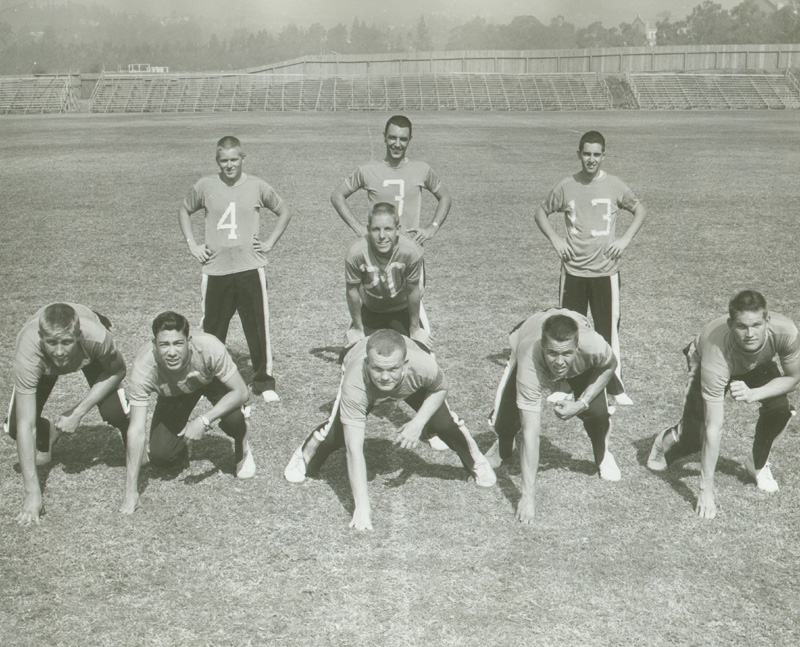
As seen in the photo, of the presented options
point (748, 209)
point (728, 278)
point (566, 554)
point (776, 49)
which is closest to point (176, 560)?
point (566, 554)

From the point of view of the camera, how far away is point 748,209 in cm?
1705

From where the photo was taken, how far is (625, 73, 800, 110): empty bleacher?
5688cm

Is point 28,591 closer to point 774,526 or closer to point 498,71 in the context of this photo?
point 774,526

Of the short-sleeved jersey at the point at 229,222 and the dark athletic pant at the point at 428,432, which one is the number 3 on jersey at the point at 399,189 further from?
the dark athletic pant at the point at 428,432

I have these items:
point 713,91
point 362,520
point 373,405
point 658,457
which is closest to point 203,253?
point 373,405

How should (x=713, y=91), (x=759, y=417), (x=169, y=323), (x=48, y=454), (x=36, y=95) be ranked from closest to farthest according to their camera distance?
(x=169, y=323), (x=759, y=417), (x=48, y=454), (x=713, y=91), (x=36, y=95)

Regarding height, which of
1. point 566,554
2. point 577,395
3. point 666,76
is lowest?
point 566,554

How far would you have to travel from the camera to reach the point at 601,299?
733cm

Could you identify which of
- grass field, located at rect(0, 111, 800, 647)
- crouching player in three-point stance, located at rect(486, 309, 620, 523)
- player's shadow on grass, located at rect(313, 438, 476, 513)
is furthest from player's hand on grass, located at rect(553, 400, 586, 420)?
player's shadow on grass, located at rect(313, 438, 476, 513)

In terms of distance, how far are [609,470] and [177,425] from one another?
297 cm

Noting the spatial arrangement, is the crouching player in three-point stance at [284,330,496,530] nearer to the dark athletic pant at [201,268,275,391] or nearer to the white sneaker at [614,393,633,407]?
the dark athletic pant at [201,268,275,391]

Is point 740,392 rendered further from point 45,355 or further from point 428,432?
point 45,355

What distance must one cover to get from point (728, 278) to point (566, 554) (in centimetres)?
760

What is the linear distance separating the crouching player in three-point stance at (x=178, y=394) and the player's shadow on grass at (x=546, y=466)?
5.71ft
